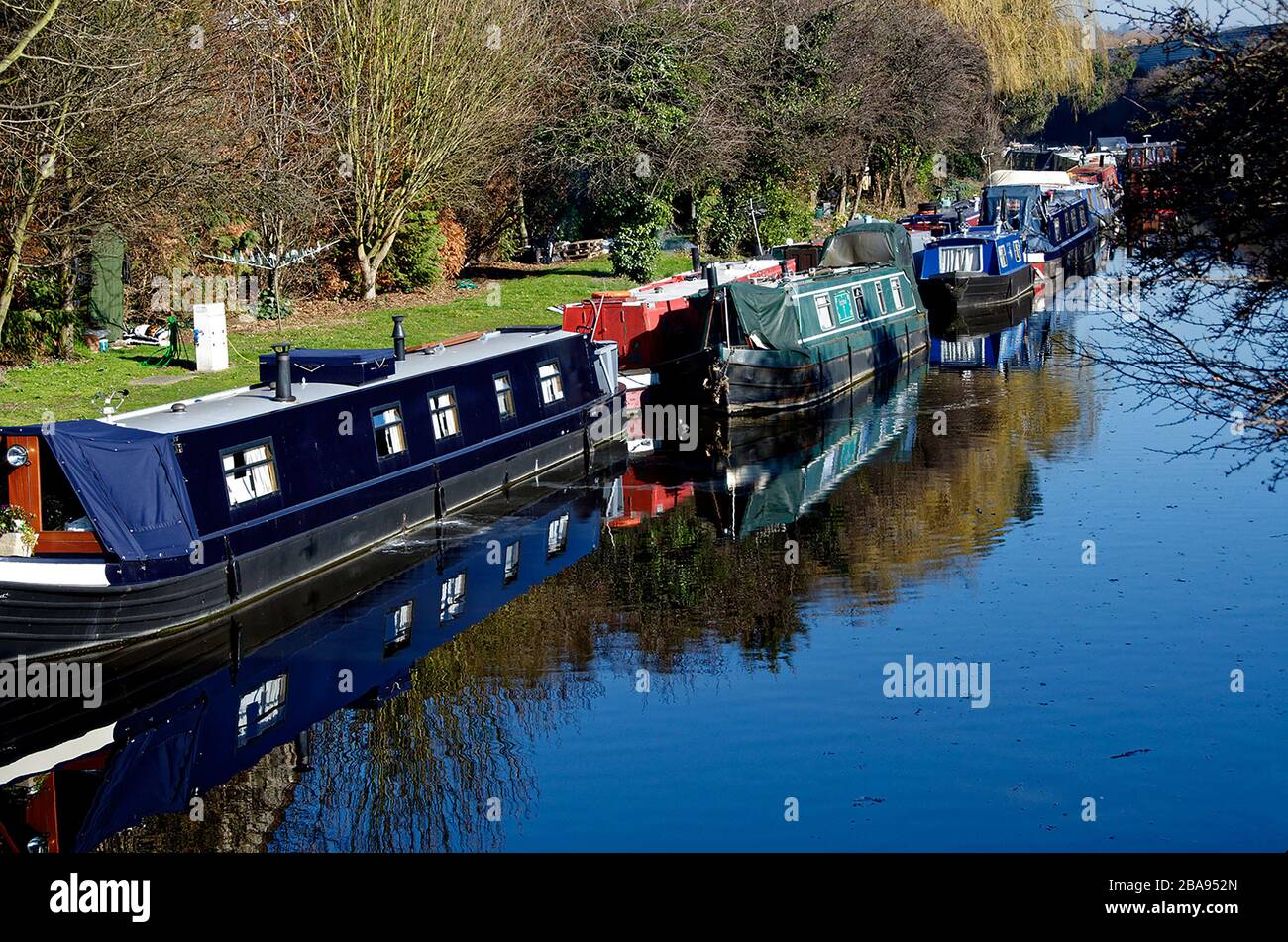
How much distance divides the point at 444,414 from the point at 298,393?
2.65m

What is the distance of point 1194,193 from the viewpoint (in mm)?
9430

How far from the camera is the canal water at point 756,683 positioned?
443 inches

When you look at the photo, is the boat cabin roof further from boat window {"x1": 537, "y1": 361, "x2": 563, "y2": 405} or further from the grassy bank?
the grassy bank

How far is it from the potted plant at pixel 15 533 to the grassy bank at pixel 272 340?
22.4 feet

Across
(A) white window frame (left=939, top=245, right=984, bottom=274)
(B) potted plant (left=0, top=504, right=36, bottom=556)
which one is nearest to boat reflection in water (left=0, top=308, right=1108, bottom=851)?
(B) potted plant (left=0, top=504, right=36, bottom=556)

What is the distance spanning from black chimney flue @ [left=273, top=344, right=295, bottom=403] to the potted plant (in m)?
3.73

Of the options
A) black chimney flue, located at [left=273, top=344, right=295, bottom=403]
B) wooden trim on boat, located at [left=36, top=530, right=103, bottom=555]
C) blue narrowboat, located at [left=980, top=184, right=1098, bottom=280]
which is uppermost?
blue narrowboat, located at [left=980, top=184, right=1098, bottom=280]

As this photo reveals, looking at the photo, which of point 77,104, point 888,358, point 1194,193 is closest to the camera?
point 1194,193

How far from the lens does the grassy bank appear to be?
22.4 metres

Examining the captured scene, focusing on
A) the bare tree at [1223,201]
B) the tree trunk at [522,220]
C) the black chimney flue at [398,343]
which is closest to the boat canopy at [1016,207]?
the tree trunk at [522,220]

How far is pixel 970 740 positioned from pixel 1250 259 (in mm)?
4849

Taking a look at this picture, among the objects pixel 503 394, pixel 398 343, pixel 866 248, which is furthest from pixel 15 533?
pixel 866 248
